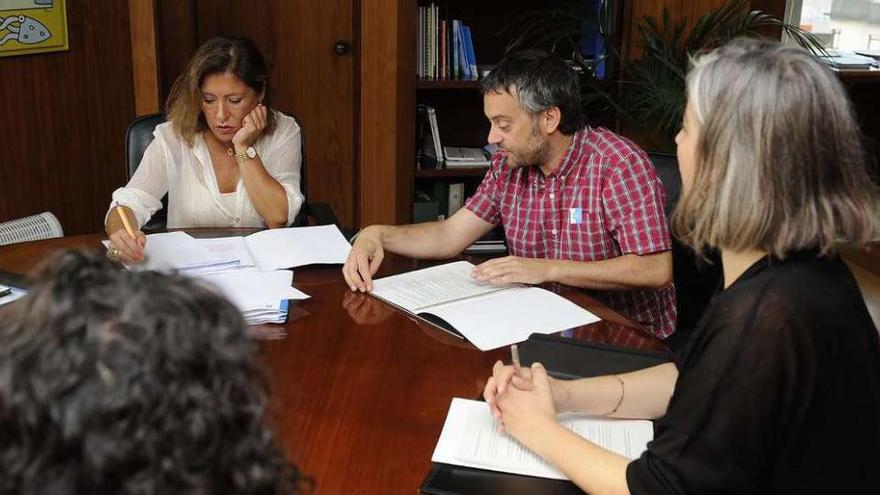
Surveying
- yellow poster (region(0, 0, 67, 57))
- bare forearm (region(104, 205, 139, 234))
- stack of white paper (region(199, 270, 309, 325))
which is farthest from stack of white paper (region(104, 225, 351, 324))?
yellow poster (region(0, 0, 67, 57))

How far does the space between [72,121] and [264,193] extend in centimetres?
134

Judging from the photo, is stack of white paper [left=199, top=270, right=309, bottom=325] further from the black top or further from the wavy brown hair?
the black top

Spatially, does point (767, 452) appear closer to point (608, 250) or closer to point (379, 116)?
point (608, 250)

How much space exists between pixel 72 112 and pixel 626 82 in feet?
6.65

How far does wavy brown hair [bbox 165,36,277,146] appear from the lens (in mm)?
2557

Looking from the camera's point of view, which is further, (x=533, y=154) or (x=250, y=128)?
(x=250, y=128)

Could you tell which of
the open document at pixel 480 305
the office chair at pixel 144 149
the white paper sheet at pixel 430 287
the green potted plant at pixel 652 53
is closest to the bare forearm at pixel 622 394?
the open document at pixel 480 305

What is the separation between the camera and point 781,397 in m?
1.14

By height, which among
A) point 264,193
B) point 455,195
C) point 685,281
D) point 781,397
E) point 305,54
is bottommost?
point 455,195

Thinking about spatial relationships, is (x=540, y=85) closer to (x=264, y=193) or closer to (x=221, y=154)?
(x=264, y=193)

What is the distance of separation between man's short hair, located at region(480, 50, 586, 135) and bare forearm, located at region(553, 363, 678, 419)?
0.88 metres

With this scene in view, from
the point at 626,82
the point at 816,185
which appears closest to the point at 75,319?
the point at 816,185

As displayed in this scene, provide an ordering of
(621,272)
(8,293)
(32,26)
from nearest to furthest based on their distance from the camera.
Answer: (8,293)
(621,272)
(32,26)

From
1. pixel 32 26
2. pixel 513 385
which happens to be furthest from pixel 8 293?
pixel 32 26
